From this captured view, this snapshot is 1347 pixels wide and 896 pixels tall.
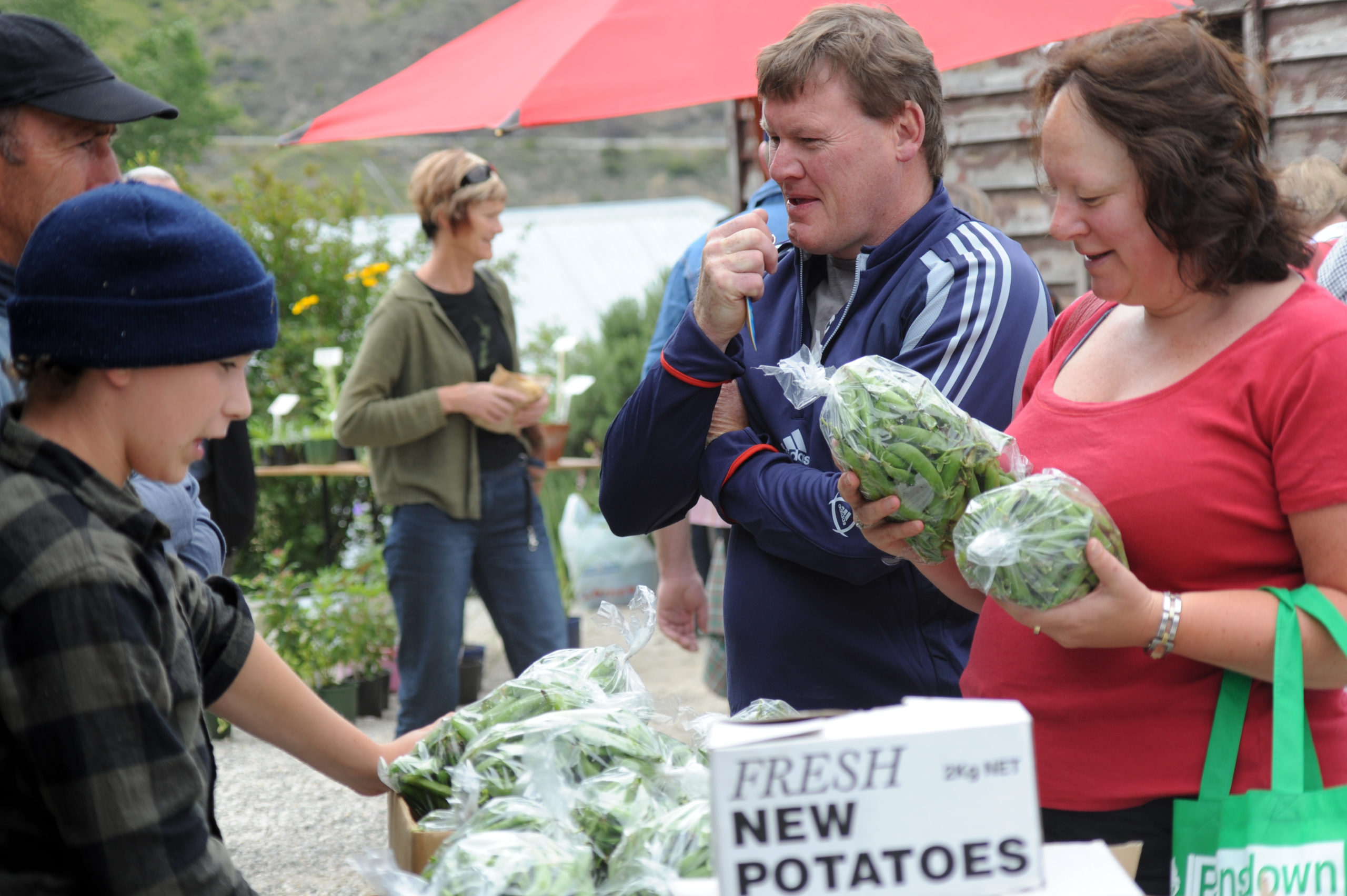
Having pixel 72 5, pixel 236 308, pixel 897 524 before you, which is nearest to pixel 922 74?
pixel 897 524

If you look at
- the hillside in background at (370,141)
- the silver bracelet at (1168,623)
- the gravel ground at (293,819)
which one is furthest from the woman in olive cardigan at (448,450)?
the hillside in background at (370,141)

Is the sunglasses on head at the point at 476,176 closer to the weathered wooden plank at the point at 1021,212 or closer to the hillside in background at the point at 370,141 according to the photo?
the weathered wooden plank at the point at 1021,212

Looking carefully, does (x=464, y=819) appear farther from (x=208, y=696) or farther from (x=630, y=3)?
(x=630, y=3)

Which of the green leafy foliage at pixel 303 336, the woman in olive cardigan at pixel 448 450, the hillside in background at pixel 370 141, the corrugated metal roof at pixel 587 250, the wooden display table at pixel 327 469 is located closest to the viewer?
the woman in olive cardigan at pixel 448 450

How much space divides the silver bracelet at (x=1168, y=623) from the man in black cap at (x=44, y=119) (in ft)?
6.00

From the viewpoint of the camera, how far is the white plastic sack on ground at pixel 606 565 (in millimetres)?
6621

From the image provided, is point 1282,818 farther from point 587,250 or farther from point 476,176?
point 587,250

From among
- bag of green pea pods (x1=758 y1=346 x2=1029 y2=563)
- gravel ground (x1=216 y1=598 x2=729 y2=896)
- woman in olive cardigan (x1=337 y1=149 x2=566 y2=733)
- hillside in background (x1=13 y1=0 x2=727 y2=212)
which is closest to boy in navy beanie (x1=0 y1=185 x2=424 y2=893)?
bag of green pea pods (x1=758 y1=346 x2=1029 y2=563)

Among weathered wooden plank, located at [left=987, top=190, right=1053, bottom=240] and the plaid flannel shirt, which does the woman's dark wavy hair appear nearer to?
the plaid flannel shirt

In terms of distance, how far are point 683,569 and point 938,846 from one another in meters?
2.27

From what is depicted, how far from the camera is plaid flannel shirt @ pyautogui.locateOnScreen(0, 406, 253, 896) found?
118 centimetres

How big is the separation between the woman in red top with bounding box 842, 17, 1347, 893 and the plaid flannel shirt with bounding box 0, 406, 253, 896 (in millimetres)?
898

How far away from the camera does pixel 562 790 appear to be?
130 cm

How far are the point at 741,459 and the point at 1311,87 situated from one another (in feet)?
14.1
